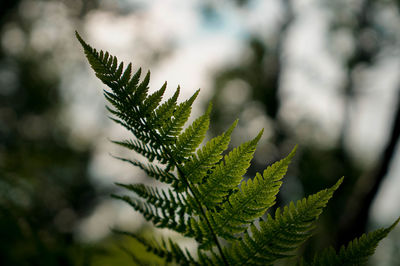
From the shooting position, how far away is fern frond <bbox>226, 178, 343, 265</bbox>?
0.46 meters

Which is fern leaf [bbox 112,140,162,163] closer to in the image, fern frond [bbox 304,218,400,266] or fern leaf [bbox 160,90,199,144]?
fern leaf [bbox 160,90,199,144]

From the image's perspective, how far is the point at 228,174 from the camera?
51 cm

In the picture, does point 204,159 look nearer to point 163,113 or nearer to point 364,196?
point 163,113

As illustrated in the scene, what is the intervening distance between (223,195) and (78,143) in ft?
47.3

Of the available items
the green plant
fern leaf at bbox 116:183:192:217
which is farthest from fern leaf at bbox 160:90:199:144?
fern leaf at bbox 116:183:192:217

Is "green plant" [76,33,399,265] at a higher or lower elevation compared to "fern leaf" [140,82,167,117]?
lower

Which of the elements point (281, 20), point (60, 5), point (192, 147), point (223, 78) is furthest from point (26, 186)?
point (223, 78)

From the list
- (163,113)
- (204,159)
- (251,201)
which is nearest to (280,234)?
(251,201)

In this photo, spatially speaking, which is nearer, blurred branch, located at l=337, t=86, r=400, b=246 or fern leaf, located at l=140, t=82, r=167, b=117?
fern leaf, located at l=140, t=82, r=167, b=117

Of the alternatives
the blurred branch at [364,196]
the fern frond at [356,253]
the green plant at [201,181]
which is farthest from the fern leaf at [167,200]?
the blurred branch at [364,196]

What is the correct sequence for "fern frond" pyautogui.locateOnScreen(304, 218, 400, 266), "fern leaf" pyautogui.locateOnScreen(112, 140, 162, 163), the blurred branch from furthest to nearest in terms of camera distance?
1. the blurred branch
2. "fern leaf" pyautogui.locateOnScreen(112, 140, 162, 163)
3. "fern frond" pyautogui.locateOnScreen(304, 218, 400, 266)

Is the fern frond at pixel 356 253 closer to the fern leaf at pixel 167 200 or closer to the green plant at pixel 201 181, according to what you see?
the green plant at pixel 201 181

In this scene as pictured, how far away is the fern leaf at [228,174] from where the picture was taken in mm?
504

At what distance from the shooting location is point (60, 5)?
11516 mm
